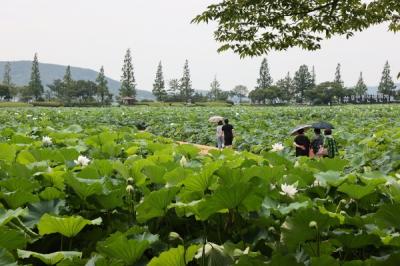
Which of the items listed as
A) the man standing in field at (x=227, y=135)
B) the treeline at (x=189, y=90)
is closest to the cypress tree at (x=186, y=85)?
the treeline at (x=189, y=90)

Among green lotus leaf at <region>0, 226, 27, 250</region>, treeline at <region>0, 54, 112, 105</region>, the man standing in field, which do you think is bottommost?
the man standing in field

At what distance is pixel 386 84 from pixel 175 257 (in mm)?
102060

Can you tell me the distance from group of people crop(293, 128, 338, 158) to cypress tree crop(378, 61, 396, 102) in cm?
9160

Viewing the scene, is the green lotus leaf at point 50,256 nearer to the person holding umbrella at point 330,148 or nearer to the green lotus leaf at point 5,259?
the green lotus leaf at point 5,259

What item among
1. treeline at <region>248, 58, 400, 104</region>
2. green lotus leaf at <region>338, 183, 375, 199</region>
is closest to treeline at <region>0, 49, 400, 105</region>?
treeline at <region>248, 58, 400, 104</region>

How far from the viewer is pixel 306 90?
90.8 meters

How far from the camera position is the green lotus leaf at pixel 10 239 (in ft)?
4.95

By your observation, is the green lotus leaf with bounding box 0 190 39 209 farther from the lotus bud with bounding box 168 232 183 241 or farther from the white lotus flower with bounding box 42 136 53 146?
the white lotus flower with bounding box 42 136 53 146

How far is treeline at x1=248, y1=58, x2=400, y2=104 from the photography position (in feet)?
277

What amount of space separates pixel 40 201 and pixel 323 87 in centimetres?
8697

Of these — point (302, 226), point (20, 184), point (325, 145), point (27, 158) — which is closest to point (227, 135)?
point (325, 145)

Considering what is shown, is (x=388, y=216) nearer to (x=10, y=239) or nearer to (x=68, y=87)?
(x=10, y=239)

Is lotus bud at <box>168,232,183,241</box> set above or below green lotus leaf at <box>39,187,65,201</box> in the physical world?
below

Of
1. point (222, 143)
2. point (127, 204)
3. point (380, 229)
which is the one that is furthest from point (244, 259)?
point (222, 143)
